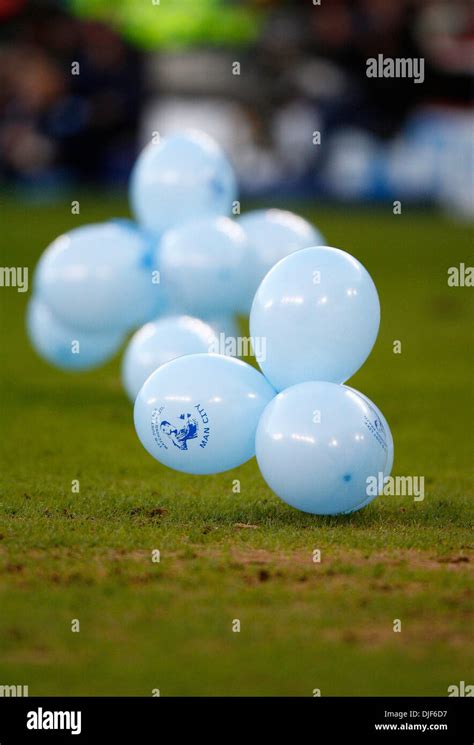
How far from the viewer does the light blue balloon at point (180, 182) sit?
8461 millimetres

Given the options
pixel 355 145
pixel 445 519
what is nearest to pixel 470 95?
pixel 355 145

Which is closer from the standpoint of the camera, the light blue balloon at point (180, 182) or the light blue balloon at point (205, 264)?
the light blue balloon at point (205, 264)

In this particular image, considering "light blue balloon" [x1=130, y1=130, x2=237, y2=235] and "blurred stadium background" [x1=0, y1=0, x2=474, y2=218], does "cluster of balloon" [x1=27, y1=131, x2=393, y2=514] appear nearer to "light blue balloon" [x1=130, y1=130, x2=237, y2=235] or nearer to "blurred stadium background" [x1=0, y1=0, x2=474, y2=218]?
"light blue balloon" [x1=130, y1=130, x2=237, y2=235]

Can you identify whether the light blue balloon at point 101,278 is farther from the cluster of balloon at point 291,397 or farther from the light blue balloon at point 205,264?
the cluster of balloon at point 291,397

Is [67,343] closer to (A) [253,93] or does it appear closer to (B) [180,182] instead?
(B) [180,182]

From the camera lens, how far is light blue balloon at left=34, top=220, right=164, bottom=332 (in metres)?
8.42

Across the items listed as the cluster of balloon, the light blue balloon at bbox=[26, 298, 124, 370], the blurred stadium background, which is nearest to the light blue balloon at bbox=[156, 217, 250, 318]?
the cluster of balloon

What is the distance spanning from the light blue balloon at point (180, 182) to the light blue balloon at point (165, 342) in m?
0.81

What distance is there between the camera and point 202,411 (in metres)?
6.16

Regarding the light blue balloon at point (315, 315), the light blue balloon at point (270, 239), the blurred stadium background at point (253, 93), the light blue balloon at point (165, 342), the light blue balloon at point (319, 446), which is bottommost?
the light blue balloon at point (319, 446)

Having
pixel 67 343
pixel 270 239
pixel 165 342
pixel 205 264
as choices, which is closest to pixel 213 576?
pixel 165 342

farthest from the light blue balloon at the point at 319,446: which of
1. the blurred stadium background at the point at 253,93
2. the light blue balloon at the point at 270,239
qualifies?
the blurred stadium background at the point at 253,93
